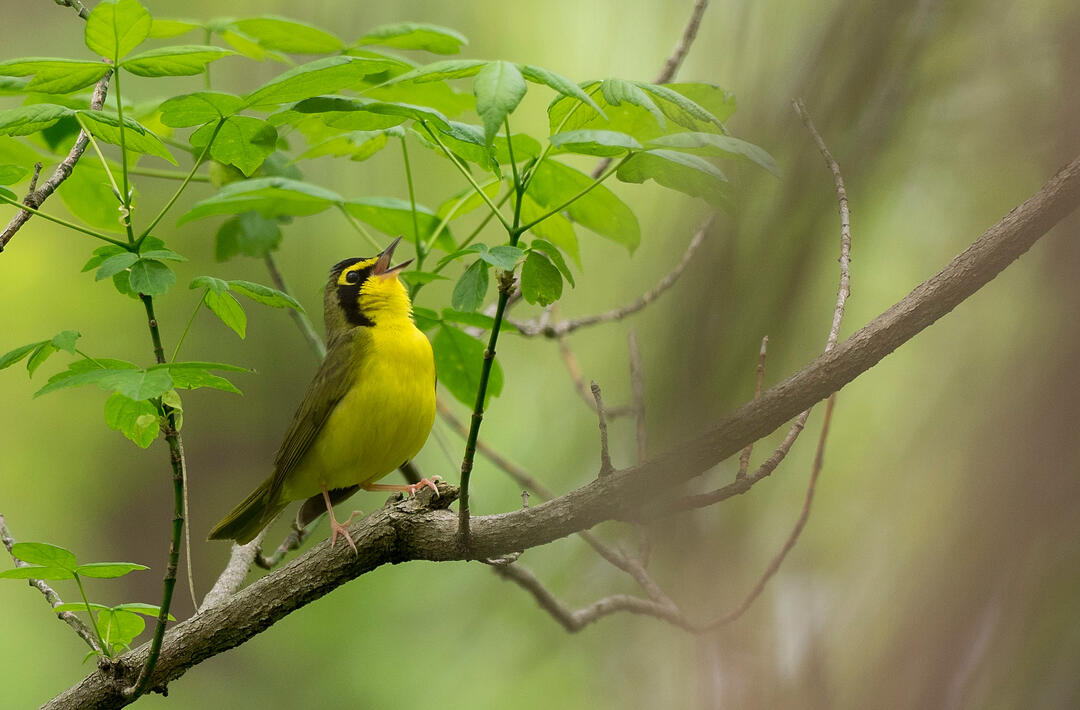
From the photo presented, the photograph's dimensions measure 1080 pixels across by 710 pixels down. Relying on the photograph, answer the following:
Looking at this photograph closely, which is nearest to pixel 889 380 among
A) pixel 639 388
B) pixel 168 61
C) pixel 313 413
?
pixel 639 388

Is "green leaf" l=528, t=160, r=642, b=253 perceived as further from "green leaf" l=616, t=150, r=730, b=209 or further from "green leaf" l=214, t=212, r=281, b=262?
"green leaf" l=214, t=212, r=281, b=262

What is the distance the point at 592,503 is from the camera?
239cm

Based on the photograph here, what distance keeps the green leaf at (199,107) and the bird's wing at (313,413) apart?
1781mm

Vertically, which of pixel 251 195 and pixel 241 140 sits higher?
pixel 241 140

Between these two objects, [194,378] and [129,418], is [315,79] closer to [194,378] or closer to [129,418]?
[194,378]

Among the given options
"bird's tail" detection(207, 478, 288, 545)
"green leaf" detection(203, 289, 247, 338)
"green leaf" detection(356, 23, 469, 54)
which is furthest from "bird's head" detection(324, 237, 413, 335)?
"green leaf" detection(203, 289, 247, 338)

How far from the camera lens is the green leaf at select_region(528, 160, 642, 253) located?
9.87 ft

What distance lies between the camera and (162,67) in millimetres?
2484

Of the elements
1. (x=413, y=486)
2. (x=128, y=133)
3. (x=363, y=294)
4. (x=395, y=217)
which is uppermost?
(x=128, y=133)

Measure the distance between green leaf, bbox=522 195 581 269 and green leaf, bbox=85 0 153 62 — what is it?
1.40m

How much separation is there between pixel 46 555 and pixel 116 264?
2.51ft

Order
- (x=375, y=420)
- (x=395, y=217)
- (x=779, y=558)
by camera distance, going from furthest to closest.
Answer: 1. (x=375, y=420)
2. (x=395, y=217)
3. (x=779, y=558)

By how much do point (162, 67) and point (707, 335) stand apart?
205 cm

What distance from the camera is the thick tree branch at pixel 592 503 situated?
98 cm
